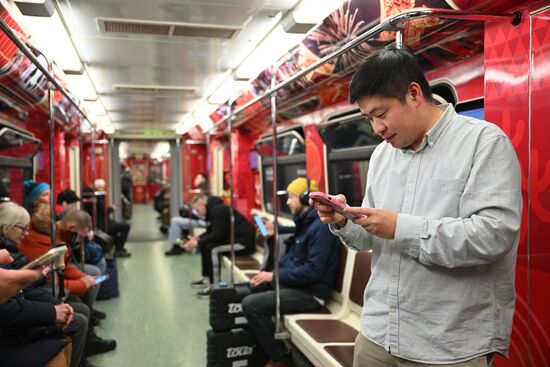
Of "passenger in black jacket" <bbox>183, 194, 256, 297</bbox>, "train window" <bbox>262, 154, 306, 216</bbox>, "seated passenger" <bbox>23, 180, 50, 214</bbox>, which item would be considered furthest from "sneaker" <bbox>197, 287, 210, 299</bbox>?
"seated passenger" <bbox>23, 180, 50, 214</bbox>

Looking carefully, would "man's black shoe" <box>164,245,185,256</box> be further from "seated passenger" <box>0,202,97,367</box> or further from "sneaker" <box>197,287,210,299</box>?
"seated passenger" <box>0,202,97,367</box>

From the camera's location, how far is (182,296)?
6.20m

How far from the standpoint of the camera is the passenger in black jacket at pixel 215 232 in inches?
249

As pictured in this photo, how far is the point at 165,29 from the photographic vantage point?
12.9 ft

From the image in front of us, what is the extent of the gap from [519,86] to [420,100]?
838mm

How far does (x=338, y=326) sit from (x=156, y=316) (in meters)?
2.66

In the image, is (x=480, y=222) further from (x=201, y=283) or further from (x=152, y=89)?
(x=152, y=89)

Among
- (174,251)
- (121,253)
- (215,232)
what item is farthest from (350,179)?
(121,253)

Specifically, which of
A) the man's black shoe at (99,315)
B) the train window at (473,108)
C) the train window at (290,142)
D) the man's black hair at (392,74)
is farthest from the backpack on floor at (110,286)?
the man's black hair at (392,74)

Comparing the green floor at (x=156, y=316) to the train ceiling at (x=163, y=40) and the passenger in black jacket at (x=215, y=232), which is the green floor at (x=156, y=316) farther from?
the train ceiling at (x=163, y=40)

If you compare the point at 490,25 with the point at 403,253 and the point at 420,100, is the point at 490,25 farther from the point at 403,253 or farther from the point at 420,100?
the point at 403,253

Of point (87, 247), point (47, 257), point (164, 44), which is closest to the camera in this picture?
point (47, 257)

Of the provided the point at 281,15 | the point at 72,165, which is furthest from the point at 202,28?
the point at 72,165

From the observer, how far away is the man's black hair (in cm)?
141
